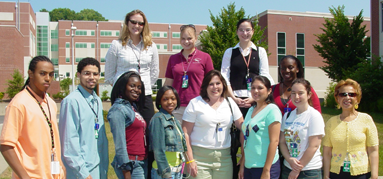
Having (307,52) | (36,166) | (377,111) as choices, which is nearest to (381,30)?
(377,111)

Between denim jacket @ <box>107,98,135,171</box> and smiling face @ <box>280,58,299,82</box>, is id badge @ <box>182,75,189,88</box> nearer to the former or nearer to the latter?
denim jacket @ <box>107,98,135,171</box>

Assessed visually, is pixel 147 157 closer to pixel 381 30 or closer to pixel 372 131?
pixel 372 131

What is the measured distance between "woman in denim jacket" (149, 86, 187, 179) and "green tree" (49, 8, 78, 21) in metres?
115

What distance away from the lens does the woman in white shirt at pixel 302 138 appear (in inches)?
140

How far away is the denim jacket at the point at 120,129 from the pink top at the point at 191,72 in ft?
4.12

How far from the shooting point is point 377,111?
1723 centimetres

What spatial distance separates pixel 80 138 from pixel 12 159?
0.75 m

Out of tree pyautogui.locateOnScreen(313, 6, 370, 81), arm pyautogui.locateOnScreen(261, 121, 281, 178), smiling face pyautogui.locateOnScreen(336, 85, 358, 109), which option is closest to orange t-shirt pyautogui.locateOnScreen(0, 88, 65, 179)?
arm pyautogui.locateOnScreen(261, 121, 281, 178)

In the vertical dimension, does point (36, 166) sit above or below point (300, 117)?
below

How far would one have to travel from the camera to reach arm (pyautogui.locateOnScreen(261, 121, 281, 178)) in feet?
11.8

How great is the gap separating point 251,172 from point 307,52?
1426 inches

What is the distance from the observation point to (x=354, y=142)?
3.60 m

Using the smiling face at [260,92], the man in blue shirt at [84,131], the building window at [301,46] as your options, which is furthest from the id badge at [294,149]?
the building window at [301,46]

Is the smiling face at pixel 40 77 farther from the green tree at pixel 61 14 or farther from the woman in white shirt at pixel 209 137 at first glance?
the green tree at pixel 61 14
